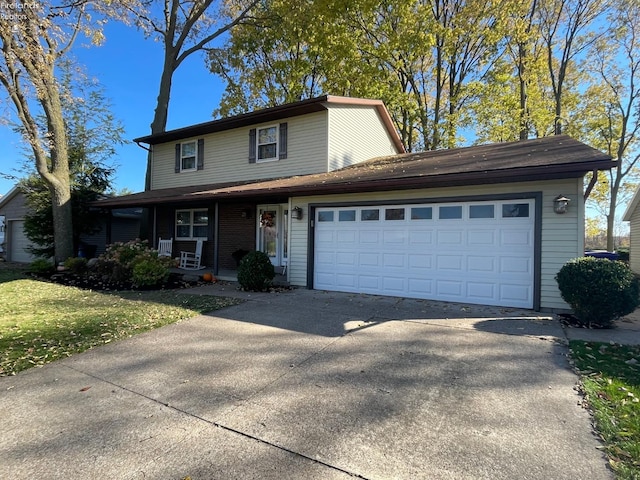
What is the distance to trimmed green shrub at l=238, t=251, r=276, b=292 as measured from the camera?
8.68 metres

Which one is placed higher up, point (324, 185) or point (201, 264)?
point (324, 185)

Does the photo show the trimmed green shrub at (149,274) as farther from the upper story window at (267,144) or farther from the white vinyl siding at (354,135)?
the white vinyl siding at (354,135)

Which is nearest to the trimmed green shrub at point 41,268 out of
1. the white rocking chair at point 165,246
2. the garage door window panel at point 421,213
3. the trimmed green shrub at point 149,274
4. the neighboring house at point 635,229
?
the white rocking chair at point 165,246

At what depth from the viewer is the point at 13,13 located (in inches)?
377

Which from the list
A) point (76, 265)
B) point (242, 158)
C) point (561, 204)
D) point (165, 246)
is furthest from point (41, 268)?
point (561, 204)

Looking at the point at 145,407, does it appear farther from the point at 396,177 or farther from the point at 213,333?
the point at 396,177

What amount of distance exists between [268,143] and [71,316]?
7917mm

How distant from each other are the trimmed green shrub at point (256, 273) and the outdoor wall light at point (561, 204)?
6412 mm

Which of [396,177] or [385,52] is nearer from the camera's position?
[396,177]

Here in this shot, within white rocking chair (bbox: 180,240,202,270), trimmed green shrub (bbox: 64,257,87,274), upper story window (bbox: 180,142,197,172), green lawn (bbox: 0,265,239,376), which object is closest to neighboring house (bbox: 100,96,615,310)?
upper story window (bbox: 180,142,197,172)

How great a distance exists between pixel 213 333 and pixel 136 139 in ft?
41.3

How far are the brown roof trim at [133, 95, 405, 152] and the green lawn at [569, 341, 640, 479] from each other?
29.2 ft

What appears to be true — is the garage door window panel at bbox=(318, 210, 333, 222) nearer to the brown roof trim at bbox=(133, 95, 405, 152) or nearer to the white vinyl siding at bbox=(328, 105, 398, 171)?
the white vinyl siding at bbox=(328, 105, 398, 171)

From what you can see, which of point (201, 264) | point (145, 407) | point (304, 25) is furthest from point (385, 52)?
point (145, 407)
